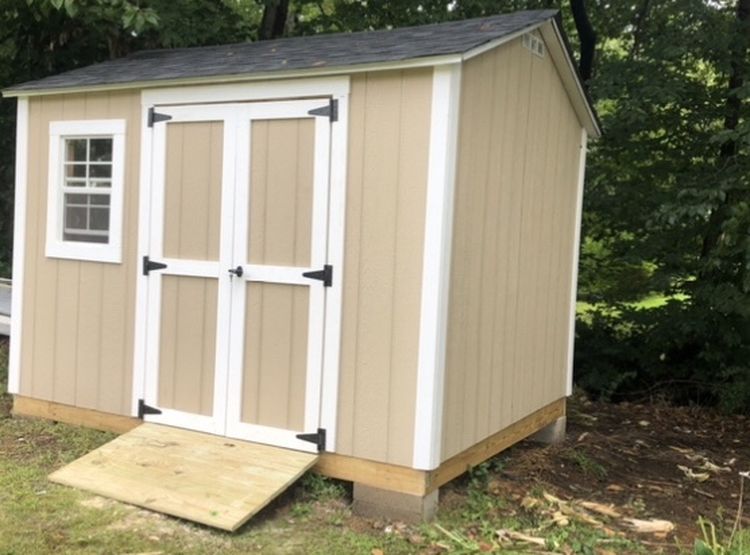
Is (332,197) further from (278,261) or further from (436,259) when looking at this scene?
(436,259)

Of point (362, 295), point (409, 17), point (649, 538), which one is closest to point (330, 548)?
point (362, 295)

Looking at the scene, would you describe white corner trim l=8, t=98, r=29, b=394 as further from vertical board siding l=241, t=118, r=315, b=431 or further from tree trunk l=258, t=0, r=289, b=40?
tree trunk l=258, t=0, r=289, b=40

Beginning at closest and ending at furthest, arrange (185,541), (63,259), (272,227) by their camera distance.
A: 1. (185,541)
2. (272,227)
3. (63,259)

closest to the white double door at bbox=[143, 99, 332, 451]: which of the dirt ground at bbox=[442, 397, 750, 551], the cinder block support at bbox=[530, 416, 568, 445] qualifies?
the dirt ground at bbox=[442, 397, 750, 551]

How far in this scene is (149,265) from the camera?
5031 millimetres

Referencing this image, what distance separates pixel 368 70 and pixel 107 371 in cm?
269

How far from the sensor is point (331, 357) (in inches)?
172

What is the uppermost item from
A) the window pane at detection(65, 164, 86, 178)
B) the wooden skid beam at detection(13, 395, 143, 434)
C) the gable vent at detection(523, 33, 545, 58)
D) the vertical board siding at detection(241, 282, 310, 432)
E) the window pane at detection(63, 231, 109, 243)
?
the gable vent at detection(523, 33, 545, 58)

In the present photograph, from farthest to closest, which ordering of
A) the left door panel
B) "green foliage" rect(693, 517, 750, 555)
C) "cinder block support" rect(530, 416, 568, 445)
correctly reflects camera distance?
"cinder block support" rect(530, 416, 568, 445) → the left door panel → "green foliage" rect(693, 517, 750, 555)

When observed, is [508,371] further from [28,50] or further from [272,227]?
[28,50]

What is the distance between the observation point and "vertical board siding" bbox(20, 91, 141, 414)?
5.15 meters

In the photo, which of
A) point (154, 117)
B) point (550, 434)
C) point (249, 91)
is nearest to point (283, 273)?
point (249, 91)

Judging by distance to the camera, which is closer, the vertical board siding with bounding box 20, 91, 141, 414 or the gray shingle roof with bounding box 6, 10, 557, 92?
the gray shingle roof with bounding box 6, 10, 557, 92

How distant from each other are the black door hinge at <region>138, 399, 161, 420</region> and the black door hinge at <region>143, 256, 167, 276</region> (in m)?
0.83
